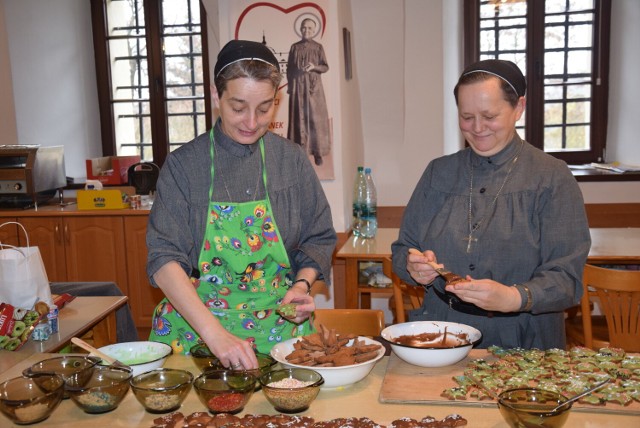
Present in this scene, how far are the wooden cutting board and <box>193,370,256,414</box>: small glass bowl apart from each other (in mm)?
318

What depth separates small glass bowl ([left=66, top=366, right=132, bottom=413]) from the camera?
154 centimetres

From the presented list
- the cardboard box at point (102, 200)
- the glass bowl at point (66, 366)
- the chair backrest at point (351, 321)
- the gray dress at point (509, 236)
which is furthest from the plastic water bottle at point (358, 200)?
the glass bowl at point (66, 366)

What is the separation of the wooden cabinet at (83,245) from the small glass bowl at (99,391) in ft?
10.8

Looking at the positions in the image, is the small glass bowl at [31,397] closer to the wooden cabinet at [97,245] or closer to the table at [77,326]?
the table at [77,326]

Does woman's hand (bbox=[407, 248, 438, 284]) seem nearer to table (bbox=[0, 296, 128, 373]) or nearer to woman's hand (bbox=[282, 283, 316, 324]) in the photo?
woman's hand (bbox=[282, 283, 316, 324])

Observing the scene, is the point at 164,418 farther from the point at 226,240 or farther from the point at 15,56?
the point at 15,56

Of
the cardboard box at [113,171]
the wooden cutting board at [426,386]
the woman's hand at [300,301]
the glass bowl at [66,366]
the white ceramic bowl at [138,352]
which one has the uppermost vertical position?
the cardboard box at [113,171]

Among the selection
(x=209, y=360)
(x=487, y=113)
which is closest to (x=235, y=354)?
(x=209, y=360)

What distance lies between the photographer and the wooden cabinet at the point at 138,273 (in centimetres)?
477

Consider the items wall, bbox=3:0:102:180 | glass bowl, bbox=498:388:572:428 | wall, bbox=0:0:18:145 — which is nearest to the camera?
glass bowl, bbox=498:388:572:428

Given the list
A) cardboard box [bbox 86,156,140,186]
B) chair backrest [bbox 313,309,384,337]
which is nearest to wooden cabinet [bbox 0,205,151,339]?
cardboard box [bbox 86,156,140,186]

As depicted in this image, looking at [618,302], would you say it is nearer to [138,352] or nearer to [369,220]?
[369,220]

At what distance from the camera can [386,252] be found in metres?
3.76

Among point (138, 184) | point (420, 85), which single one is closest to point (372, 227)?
point (420, 85)
